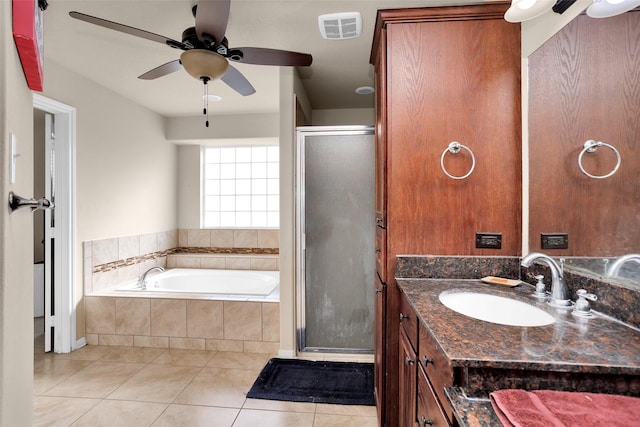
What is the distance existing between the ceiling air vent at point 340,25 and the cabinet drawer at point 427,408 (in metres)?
1.98

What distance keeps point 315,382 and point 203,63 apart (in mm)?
2260

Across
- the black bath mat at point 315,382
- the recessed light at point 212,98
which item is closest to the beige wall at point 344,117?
the recessed light at point 212,98

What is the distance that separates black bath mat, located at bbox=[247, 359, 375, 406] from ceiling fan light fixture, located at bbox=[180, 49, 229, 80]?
2.11m

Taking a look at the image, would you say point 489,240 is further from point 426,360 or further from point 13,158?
point 13,158

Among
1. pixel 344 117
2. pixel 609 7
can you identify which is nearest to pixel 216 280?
pixel 344 117

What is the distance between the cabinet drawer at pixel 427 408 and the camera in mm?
909

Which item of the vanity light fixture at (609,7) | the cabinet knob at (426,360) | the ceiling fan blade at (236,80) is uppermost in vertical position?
the ceiling fan blade at (236,80)

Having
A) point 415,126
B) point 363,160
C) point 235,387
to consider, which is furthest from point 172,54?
point 235,387

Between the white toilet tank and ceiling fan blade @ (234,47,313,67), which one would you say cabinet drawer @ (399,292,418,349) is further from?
the white toilet tank

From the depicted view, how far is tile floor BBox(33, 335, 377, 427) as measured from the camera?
6.36 feet

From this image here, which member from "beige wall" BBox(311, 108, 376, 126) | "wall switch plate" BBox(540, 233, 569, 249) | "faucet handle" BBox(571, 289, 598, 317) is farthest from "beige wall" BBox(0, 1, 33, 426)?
"beige wall" BBox(311, 108, 376, 126)

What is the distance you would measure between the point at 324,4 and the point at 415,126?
3.03ft

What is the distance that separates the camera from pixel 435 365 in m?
0.96

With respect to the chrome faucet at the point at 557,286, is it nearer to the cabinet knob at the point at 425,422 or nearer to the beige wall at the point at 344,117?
the cabinet knob at the point at 425,422
